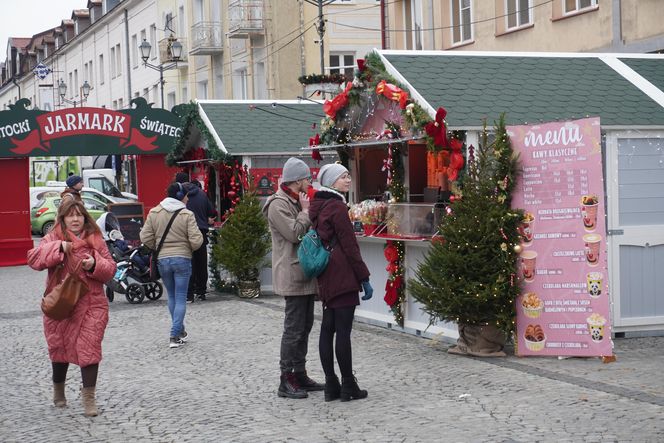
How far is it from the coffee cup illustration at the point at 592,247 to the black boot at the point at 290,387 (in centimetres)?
292

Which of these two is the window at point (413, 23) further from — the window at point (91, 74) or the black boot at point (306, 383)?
Answer: the window at point (91, 74)

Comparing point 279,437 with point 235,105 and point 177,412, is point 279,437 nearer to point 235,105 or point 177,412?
point 177,412

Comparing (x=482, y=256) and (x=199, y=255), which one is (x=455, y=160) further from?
(x=199, y=255)

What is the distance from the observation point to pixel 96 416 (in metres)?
8.05

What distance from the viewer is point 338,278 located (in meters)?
8.15

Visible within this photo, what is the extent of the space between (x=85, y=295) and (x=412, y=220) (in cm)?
425

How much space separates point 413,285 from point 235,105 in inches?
369

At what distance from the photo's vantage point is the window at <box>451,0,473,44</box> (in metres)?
24.8

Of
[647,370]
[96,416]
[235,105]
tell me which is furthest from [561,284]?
[235,105]

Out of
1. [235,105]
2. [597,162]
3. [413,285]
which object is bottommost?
[413,285]

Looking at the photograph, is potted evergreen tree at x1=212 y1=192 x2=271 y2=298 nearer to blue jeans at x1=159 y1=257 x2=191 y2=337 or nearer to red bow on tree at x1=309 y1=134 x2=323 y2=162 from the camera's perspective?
red bow on tree at x1=309 y1=134 x2=323 y2=162

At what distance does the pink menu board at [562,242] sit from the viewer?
961 centimetres

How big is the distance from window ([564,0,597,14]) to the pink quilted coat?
14.2 metres

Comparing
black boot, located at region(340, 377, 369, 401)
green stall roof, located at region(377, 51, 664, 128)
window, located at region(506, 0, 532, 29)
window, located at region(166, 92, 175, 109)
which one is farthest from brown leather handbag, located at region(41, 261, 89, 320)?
window, located at region(166, 92, 175, 109)
